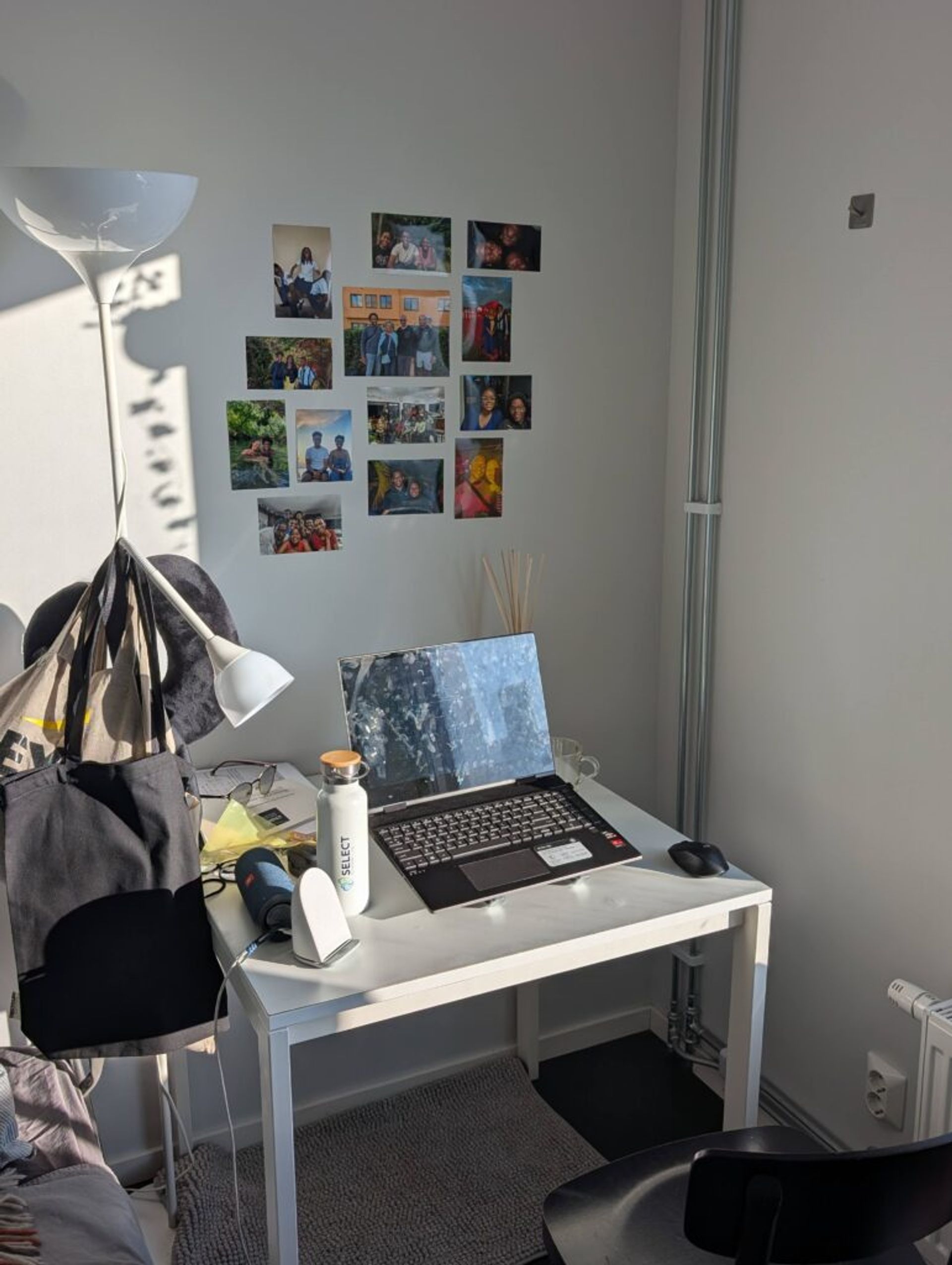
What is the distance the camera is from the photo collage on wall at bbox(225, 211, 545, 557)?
209 centimetres

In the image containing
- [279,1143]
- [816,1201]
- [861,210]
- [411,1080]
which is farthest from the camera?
[411,1080]

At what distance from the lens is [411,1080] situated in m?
2.50

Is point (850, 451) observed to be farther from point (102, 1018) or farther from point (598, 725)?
point (102, 1018)

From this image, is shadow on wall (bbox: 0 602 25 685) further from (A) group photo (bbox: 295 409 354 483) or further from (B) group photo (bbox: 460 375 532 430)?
(B) group photo (bbox: 460 375 532 430)

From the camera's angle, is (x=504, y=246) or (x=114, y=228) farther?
(x=504, y=246)

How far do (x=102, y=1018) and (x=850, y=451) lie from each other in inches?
61.1

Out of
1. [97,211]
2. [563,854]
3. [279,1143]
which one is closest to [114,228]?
[97,211]

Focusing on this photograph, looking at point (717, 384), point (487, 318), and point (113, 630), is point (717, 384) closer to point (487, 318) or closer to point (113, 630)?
point (487, 318)

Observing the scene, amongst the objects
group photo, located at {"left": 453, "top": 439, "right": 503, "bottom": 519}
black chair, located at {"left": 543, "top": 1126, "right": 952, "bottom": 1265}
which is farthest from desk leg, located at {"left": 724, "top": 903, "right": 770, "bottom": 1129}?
group photo, located at {"left": 453, "top": 439, "right": 503, "bottom": 519}

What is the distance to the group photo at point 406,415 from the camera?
219 cm

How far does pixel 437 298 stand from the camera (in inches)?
86.7

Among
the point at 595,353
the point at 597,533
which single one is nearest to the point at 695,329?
the point at 595,353

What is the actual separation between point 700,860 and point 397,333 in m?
1.13

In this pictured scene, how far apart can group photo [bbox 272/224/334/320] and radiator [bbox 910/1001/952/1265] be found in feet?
5.24
